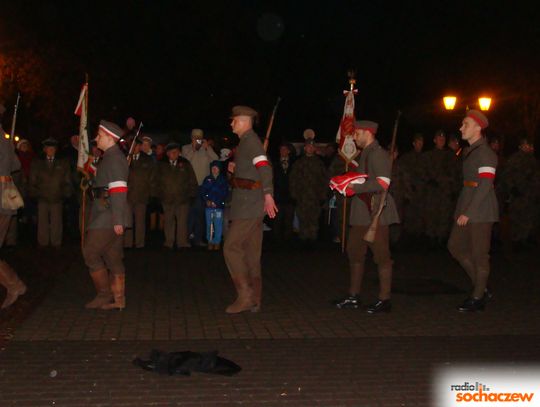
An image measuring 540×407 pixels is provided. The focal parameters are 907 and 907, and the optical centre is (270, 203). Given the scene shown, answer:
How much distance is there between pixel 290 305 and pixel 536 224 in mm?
7590

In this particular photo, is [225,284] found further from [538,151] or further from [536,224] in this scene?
[538,151]

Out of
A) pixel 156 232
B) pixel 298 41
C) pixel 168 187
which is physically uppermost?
pixel 298 41

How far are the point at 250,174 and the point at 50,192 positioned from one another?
23.3ft

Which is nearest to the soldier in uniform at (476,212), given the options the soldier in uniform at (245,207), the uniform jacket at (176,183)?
the soldier in uniform at (245,207)

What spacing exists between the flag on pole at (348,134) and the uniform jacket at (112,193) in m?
5.76

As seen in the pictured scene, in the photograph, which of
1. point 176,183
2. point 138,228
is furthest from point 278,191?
point 138,228

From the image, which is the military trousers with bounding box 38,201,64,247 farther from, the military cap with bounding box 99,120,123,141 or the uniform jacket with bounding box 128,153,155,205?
the military cap with bounding box 99,120,123,141

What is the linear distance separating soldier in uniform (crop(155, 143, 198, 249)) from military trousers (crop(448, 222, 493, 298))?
681 cm

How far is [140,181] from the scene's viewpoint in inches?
619

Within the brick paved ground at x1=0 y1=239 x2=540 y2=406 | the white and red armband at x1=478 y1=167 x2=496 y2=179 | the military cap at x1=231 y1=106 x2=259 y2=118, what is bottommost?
the brick paved ground at x1=0 y1=239 x2=540 y2=406

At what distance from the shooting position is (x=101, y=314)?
369 inches

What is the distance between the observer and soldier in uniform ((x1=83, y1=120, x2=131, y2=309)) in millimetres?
9242

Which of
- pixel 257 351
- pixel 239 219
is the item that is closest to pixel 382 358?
pixel 257 351

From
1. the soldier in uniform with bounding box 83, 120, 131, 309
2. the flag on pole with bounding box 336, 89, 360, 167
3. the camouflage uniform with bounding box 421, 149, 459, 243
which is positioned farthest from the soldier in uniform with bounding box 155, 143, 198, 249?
the soldier in uniform with bounding box 83, 120, 131, 309
